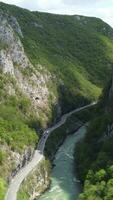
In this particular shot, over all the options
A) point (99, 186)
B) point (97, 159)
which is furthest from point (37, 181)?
point (99, 186)

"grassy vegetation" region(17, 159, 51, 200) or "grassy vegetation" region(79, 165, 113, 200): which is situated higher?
"grassy vegetation" region(79, 165, 113, 200)

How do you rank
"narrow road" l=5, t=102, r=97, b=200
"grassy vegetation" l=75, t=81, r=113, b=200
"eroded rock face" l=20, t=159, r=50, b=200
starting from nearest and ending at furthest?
1. "grassy vegetation" l=75, t=81, r=113, b=200
2. "narrow road" l=5, t=102, r=97, b=200
3. "eroded rock face" l=20, t=159, r=50, b=200

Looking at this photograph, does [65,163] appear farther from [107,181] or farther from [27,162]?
[107,181]

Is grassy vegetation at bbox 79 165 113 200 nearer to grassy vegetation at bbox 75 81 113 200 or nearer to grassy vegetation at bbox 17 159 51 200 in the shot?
grassy vegetation at bbox 75 81 113 200

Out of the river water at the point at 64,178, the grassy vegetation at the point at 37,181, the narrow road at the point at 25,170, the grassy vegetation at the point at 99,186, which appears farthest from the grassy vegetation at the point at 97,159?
the narrow road at the point at 25,170

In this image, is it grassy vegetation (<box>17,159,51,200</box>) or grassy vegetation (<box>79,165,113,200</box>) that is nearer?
grassy vegetation (<box>79,165,113,200</box>)

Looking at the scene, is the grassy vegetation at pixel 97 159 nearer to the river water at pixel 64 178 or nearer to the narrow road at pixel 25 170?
the river water at pixel 64 178

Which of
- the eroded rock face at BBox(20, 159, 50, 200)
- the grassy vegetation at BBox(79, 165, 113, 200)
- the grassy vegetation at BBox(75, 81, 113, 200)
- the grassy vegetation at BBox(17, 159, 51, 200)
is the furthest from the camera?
the eroded rock face at BBox(20, 159, 50, 200)

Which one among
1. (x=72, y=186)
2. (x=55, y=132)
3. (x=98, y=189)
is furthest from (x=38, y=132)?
(x=98, y=189)

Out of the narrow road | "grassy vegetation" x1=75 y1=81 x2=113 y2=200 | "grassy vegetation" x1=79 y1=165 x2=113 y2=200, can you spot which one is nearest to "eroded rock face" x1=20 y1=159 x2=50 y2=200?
the narrow road
